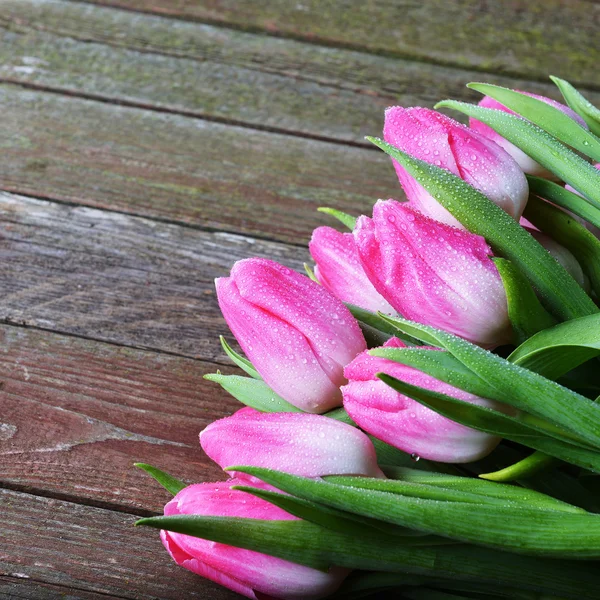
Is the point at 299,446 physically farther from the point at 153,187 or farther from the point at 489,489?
the point at 153,187

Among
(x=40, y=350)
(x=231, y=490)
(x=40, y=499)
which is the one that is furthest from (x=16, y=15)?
(x=231, y=490)

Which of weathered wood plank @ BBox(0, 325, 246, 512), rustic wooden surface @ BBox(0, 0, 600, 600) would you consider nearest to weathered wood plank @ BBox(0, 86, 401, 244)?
rustic wooden surface @ BBox(0, 0, 600, 600)

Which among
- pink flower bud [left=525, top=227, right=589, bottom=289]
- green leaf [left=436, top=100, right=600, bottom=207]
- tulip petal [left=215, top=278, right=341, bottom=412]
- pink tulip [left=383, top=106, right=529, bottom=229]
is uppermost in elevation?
green leaf [left=436, top=100, right=600, bottom=207]

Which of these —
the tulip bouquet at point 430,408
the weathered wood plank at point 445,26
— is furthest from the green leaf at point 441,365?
the weathered wood plank at point 445,26

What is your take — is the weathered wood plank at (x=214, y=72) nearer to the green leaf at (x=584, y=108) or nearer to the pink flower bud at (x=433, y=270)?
the green leaf at (x=584, y=108)

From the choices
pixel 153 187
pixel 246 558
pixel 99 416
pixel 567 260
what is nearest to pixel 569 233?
pixel 567 260

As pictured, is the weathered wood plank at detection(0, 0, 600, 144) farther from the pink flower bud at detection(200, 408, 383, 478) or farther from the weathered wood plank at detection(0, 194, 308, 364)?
the pink flower bud at detection(200, 408, 383, 478)
